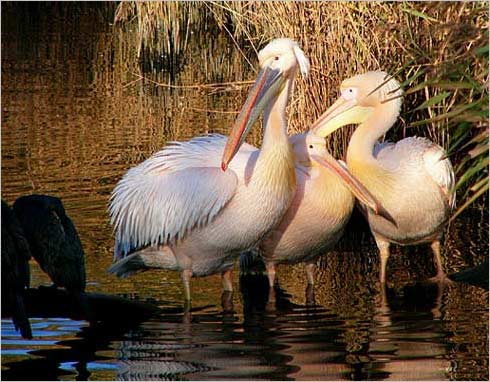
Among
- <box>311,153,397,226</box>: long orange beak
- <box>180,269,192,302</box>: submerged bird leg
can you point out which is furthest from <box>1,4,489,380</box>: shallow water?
<box>311,153,397,226</box>: long orange beak

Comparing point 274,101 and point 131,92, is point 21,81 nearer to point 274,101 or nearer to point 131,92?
point 131,92

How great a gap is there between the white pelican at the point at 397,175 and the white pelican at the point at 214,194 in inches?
25.7

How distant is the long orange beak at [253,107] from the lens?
22.0ft

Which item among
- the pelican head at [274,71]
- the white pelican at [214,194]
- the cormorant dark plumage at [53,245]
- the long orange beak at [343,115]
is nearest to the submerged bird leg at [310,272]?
the white pelican at [214,194]

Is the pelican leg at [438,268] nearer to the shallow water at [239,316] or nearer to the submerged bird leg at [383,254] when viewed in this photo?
the shallow water at [239,316]

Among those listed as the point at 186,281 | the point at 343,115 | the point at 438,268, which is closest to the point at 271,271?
the point at 186,281

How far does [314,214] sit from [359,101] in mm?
956

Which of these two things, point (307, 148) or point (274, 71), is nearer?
point (274, 71)

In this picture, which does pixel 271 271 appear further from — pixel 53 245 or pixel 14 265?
pixel 14 265

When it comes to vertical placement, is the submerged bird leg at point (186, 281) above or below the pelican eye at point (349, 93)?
below

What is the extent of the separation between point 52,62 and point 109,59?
890 millimetres

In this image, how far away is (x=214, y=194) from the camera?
6711mm

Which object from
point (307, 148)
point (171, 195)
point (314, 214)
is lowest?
point (314, 214)

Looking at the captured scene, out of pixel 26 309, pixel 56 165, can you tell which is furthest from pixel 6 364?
pixel 56 165
